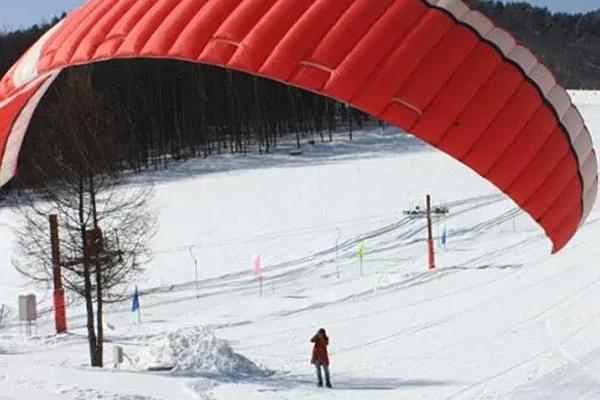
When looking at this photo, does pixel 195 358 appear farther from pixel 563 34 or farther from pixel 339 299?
pixel 563 34

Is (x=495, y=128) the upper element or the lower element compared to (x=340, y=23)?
lower

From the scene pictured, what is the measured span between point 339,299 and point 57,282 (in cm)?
596

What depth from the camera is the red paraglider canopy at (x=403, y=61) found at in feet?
16.5

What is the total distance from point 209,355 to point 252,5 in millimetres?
8146

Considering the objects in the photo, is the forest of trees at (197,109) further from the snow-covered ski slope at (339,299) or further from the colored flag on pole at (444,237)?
the colored flag on pole at (444,237)

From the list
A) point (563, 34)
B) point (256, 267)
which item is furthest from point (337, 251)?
point (563, 34)

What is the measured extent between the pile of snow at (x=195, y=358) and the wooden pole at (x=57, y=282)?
387 cm

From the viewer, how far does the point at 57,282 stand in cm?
1764

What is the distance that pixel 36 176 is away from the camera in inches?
685

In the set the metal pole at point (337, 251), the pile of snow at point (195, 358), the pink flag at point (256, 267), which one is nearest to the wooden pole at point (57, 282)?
the pile of snow at point (195, 358)

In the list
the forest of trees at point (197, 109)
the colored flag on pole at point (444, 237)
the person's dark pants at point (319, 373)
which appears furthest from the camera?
the forest of trees at point (197, 109)

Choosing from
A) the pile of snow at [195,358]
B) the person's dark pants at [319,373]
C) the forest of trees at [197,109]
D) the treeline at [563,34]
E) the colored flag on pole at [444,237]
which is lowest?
the person's dark pants at [319,373]

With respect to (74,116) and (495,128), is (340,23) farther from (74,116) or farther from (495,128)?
(74,116)

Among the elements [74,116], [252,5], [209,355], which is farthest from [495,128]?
[74,116]
